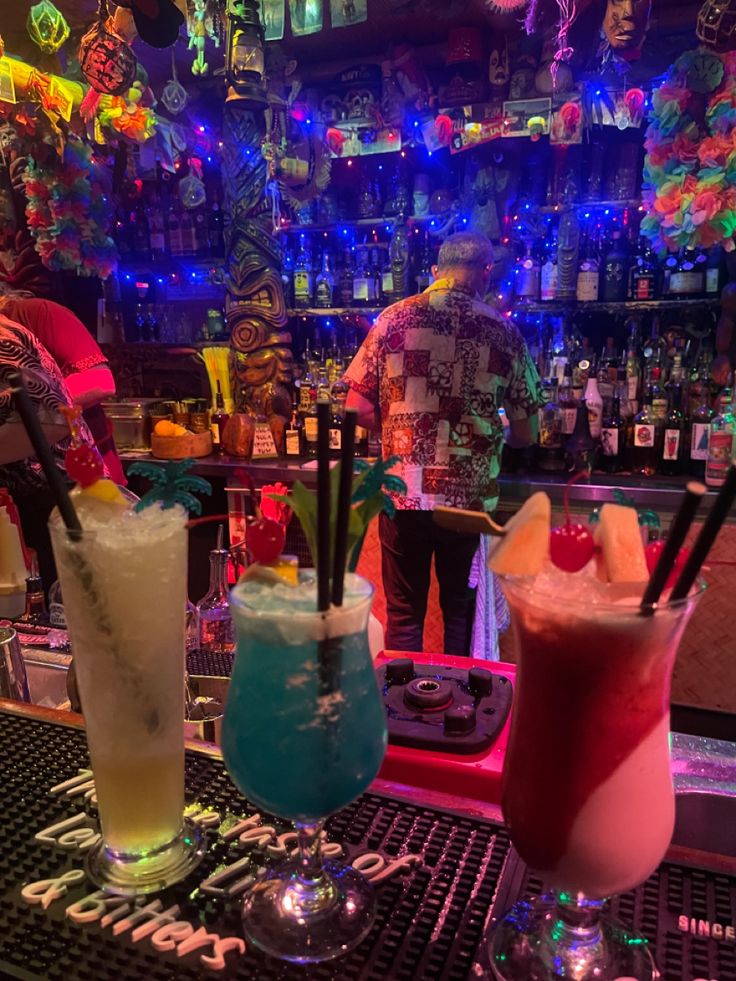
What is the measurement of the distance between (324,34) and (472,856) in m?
4.14

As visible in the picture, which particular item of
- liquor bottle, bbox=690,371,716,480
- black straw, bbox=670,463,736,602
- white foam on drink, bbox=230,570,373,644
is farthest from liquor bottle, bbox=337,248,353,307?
black straw, bbox=670,463,736,602

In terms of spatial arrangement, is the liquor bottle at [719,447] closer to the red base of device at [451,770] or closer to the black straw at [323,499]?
the red base of device at [451,770]

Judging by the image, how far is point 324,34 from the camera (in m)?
3.91

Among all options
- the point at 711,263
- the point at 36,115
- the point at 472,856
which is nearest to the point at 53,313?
the point at 36,115

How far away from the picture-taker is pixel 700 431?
3.22 m

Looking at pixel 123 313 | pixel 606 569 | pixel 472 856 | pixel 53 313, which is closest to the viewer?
pixel 606 569

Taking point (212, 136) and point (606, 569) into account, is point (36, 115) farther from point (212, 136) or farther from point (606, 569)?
point (606, 569)

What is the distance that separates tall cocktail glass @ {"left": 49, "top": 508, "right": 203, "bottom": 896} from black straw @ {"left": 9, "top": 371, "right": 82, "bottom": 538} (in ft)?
0.06

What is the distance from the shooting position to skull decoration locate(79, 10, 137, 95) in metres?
3.19

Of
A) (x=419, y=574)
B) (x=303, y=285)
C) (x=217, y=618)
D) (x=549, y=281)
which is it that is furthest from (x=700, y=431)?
(x=217, y=618)

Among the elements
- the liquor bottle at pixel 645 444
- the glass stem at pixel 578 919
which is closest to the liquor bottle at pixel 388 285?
the liquor bottle at pixel 645 444

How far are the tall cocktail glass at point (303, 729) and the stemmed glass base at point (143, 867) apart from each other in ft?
0.35

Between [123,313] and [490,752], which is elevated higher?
[123,313]

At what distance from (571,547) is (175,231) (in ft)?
15.3
